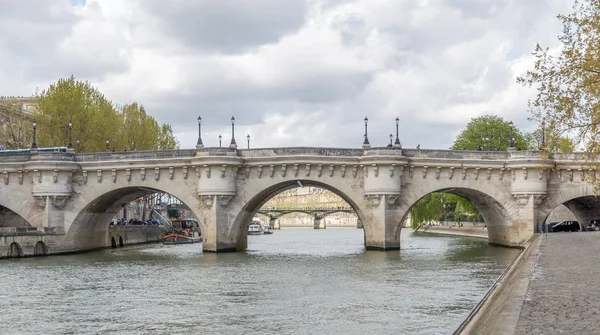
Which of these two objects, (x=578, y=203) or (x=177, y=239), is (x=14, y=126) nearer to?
(x=177, y=239)

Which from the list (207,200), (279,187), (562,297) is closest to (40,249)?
(207,200)

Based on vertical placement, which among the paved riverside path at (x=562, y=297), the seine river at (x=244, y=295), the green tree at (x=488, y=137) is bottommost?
the seine river at (x=244, y=295)

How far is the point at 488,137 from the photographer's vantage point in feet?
290

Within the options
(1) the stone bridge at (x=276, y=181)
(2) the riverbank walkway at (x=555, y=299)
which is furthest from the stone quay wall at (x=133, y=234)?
(2) the riverbank walkway at (x=555, y=299)

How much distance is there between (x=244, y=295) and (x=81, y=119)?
45.6 meters

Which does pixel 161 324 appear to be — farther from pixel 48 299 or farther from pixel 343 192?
pixel 343 192

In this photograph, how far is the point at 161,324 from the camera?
23.3 metres

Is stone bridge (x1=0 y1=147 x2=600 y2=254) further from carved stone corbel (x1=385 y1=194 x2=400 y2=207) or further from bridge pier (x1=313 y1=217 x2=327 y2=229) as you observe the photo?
bridge pier (x1=313 y1=217 x2=327 y2=229)

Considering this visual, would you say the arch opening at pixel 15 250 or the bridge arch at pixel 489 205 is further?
the bridge arch at pixel 489 205

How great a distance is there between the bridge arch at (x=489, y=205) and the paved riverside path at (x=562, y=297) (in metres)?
24.2

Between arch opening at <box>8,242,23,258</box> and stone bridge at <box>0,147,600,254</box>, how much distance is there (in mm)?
3465

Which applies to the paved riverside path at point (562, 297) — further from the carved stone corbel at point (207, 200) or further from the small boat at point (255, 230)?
the small boat at point (255, 230)

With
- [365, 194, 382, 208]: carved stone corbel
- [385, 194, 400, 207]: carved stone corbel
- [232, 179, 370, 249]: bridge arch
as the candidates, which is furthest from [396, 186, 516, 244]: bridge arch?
[232, 179, 370, 249]: bridge arch

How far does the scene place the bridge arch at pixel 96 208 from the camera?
5425 centimetres
